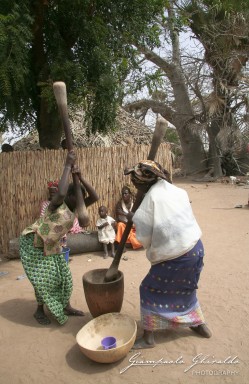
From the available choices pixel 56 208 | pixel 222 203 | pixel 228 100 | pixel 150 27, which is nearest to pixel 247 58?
pixel 228 100

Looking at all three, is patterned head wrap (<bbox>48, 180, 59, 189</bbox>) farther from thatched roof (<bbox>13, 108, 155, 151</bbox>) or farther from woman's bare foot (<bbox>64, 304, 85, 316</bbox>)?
thatched roof (<bbox>13, 108, 155, 151</bbox>)

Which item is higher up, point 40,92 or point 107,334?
point 40,92

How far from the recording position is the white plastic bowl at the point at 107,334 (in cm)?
281

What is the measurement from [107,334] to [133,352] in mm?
273

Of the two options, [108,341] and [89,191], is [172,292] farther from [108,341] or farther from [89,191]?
[89,191]

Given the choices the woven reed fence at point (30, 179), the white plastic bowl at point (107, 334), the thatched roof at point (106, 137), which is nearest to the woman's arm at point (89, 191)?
the white plastic bowl at point (107, 334)

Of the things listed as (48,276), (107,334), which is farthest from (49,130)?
(107,334)

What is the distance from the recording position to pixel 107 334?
3150 mm

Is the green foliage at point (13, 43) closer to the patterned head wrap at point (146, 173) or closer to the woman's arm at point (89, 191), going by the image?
the woman's arm at point (89, 191)

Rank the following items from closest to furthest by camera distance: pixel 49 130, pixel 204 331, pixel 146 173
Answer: pixel 146 173 < pixel 204 331 < pixel 49 130

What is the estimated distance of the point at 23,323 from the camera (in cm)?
367

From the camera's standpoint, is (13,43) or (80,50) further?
(80,50)

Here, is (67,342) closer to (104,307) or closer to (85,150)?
(104,307)

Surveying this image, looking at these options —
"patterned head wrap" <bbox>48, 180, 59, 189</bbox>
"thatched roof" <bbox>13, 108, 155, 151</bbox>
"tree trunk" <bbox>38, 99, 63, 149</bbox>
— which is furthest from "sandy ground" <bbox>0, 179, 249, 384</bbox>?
"thatched roof" <bbox>13, 108, 155, 151</bbox>
